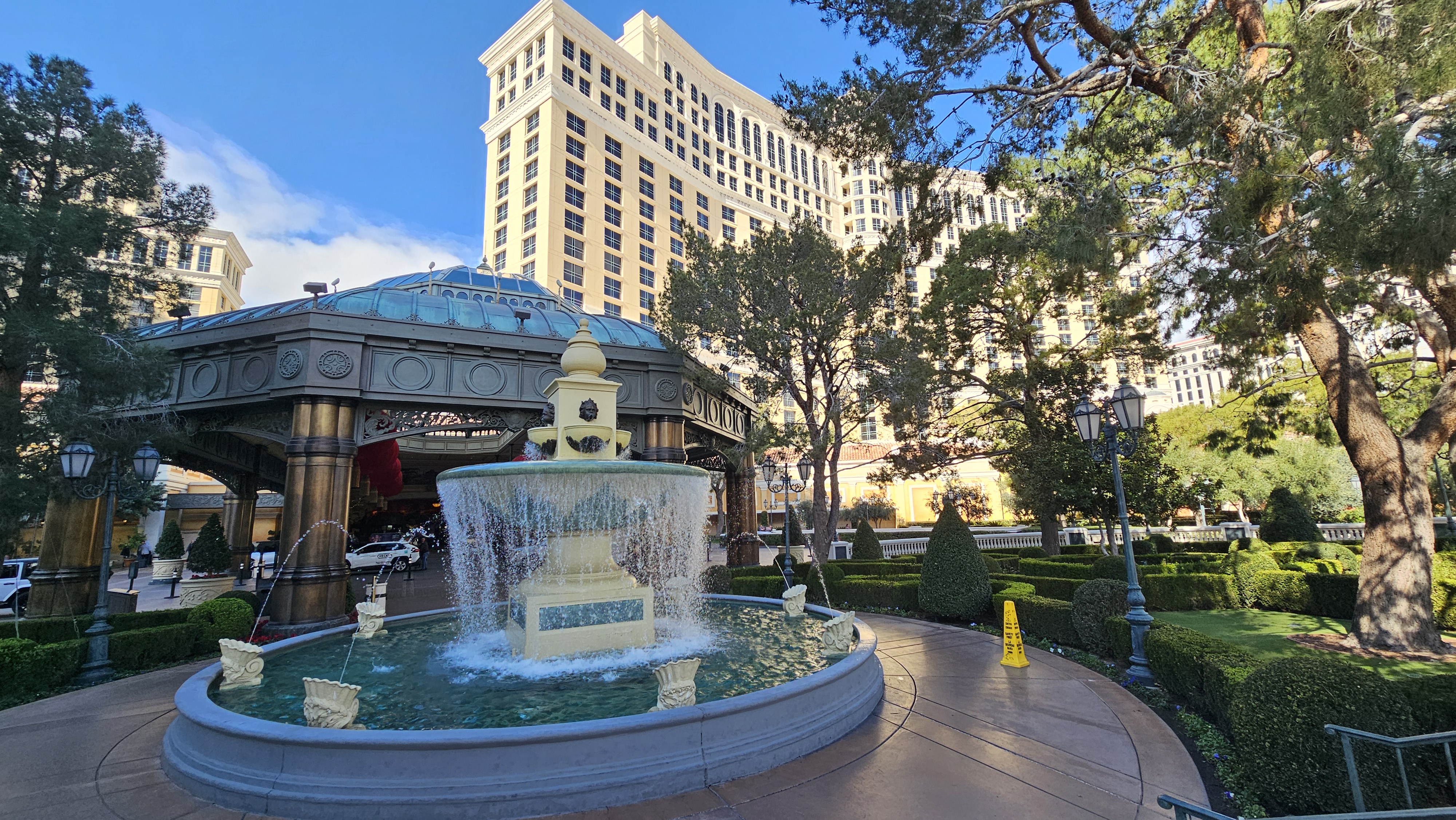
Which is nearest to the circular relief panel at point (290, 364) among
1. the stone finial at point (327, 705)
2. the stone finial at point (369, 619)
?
the stone finial at point (369, 619)

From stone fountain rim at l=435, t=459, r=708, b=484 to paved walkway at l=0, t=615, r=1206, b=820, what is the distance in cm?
376

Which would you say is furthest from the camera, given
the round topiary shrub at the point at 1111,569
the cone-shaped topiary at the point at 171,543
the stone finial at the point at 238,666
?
the cone-shaped topiary at the point at 171,543

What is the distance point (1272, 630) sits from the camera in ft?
36.1

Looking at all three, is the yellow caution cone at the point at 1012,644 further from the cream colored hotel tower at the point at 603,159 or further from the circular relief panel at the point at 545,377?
the cream colored hotel tower at the point at 603,159

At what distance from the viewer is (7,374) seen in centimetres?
1032

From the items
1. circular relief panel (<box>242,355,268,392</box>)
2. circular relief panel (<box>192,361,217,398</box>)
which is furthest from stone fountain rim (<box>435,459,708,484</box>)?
circular relief panel (<box>192,361,217,398</box>)

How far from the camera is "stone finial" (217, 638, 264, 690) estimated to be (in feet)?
23.1

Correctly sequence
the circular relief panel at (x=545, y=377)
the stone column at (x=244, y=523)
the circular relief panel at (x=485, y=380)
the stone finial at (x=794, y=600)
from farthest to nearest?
the stone column at (x=244, y=523), the circular relief panel at (x=545, y=377), the circular relief panel at (x=485, y=380), the stone finial at (x=794, y=600)

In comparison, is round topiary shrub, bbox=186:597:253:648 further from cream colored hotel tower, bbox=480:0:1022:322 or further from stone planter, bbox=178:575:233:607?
cream colored hotel tower, bbox=480:0:1022:322

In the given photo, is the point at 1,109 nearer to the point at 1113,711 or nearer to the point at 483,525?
the point at 483,525

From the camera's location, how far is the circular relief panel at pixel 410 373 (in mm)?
13289

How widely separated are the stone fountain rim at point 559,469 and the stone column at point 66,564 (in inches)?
392

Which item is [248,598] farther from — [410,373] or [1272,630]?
[1272,630]

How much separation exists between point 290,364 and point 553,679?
9.54 metres
